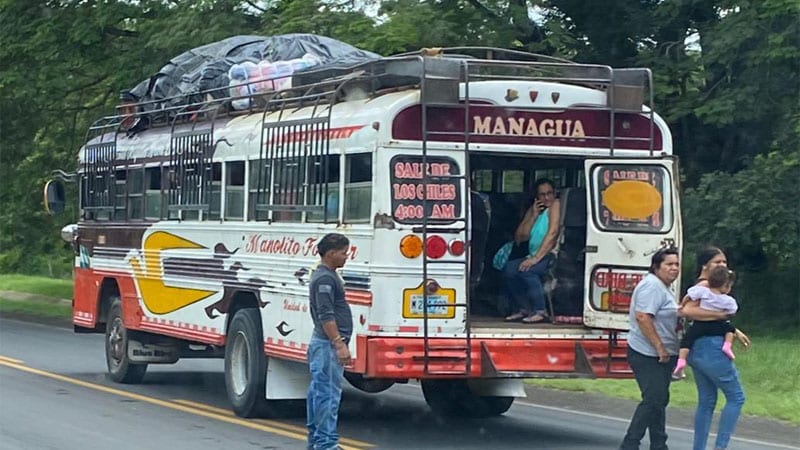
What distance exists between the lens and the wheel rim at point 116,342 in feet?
54.3

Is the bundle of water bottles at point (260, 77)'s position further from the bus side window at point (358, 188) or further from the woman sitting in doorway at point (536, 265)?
the woman sitting in doorway at point (536, 265)

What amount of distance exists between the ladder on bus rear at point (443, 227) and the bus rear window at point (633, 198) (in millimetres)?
1237

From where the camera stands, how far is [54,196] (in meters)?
18.2

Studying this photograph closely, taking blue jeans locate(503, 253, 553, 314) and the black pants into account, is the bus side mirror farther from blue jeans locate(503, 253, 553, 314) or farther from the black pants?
the black pants

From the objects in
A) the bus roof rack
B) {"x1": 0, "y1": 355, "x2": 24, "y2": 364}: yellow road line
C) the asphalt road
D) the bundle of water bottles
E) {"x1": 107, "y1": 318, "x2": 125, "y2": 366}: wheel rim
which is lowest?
the asphalt road

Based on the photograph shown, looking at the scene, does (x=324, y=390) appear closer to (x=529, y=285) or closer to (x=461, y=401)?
(x=529, y=285)

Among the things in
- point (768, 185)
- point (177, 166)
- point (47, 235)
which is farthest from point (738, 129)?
point (47, 235)

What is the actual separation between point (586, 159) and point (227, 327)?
4022 millimetres

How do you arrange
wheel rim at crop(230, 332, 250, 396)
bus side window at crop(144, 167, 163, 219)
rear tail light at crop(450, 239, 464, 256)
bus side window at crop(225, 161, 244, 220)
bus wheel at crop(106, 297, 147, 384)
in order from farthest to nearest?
bus wheel at crop(106, 297, 147, 384)
bus side window at crop(144, 167, 163, 219)
bus side window at crop(225, 161, 244, 220)
wheel rim at crop(230, 332, 250, 396)
rear tail light at crop(450, 239, 464, 256)

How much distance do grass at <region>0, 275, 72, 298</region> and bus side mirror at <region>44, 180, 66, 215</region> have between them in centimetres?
1687

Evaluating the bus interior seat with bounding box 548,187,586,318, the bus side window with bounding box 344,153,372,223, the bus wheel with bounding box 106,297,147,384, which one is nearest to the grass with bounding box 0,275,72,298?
the bus wheel with bounding box 106,297,147,384

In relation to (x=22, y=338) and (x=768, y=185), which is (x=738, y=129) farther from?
(x=22, y=338)

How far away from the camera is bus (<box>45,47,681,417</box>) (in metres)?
10.8

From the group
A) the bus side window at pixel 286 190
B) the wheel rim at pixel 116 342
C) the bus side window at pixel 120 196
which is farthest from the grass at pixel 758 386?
the bus side window at pixel 120 196
